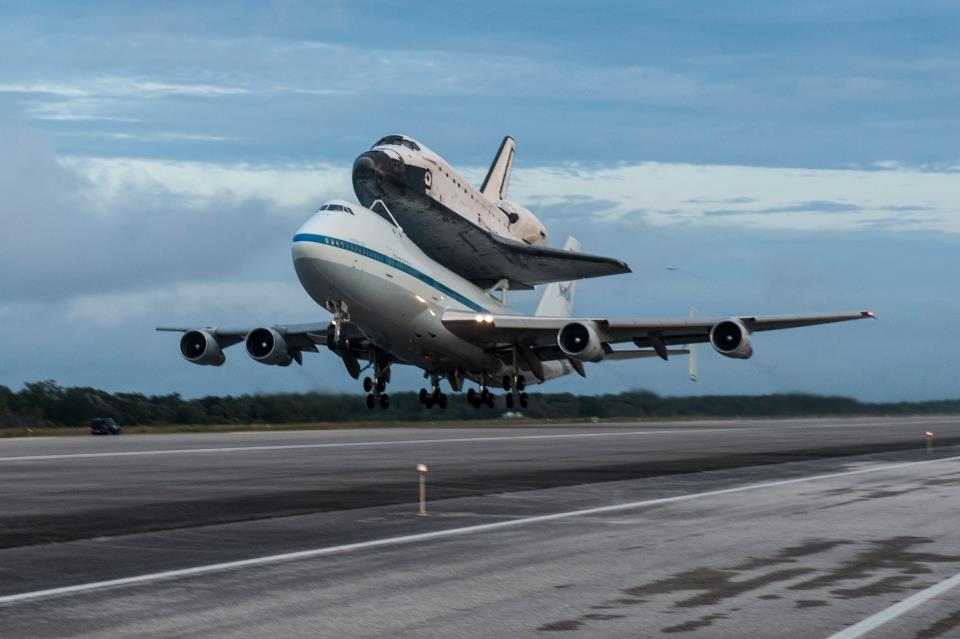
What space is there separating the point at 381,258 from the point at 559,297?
3078 cm

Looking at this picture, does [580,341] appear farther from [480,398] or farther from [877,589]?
[877,589]

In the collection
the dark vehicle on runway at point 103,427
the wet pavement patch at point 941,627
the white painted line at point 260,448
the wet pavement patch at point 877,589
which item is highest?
the dark vehicle on runway at point 103,427

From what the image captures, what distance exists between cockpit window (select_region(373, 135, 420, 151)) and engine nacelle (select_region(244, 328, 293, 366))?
44.3ft

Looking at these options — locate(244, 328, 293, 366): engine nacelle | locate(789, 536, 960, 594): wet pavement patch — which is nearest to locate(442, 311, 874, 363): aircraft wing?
locate(244, 328, 293, 366): engine nacelle

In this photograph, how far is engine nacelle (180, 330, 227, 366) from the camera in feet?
208

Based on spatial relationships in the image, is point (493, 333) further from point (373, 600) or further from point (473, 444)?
point (373, 600)

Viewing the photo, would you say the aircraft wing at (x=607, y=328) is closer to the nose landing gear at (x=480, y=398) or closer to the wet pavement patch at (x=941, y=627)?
the nose landing gear at (x=480, y=398)

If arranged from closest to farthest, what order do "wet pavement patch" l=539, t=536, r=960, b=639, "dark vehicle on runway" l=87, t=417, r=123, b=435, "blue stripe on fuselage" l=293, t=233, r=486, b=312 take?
1. "wet pavement patch" l=539, t=536, r=960, b=639
2. "blue stripe on fuselage" l=293, t=233, r=486, b=312
3. "dark vehicle on runway" l=87, t=417, r=123, b=435

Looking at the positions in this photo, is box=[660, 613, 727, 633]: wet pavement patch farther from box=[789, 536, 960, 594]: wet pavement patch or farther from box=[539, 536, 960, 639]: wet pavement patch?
box=[789, 536, 960, 594]: wet pavement patch

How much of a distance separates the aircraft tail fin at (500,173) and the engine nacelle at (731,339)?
3861 cm

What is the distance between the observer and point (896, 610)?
35.8 feet

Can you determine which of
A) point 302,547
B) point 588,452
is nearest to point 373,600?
point 302,547

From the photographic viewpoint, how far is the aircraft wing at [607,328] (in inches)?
2178

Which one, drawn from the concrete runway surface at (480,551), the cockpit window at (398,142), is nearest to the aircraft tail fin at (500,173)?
the cockpit window at (398,142)
